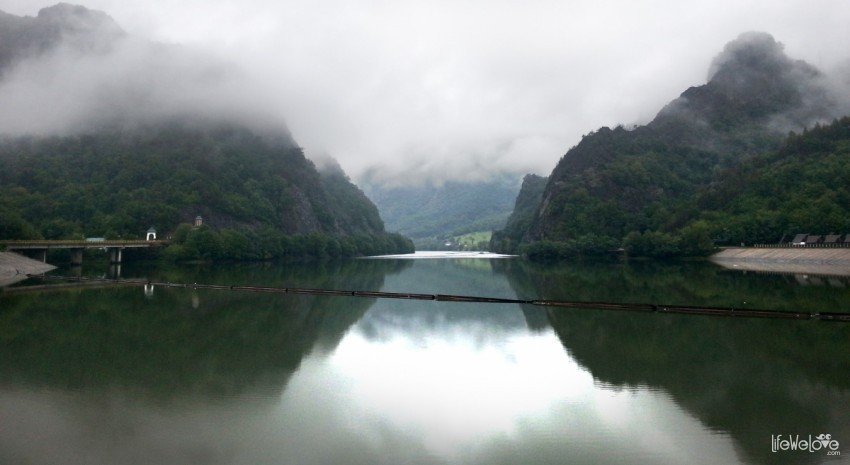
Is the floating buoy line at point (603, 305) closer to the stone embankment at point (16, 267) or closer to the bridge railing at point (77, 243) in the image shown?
the stone embankment at point (16, 267)

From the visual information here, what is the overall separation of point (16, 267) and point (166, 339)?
6386cm

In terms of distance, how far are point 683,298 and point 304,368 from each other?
34703 mm

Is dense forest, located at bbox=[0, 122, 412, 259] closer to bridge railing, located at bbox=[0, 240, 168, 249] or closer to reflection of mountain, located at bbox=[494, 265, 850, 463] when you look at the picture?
bridge railing, located at bbox=[0, 240, 168, 249]

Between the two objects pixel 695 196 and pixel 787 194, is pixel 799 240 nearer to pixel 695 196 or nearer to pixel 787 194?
pixel 787 194

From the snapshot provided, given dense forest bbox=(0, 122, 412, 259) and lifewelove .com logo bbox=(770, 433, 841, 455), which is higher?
dense forest bbox=(0, 122, 412, 259)

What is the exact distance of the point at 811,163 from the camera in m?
134

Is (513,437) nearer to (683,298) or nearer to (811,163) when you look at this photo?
(683,298)

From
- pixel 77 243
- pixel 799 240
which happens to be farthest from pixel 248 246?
pixel 799 240

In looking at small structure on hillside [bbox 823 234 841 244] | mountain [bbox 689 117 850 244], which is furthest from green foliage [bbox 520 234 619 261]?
small structure on hillside [bbox 823 234 841 244]

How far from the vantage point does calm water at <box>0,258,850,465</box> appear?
13.3 meters

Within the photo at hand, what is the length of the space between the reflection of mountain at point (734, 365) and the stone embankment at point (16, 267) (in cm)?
6483

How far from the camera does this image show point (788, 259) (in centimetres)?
9681

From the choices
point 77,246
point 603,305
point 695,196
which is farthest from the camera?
point 695,196

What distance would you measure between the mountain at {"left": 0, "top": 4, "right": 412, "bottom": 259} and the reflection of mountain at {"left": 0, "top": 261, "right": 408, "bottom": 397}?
67.5 m
